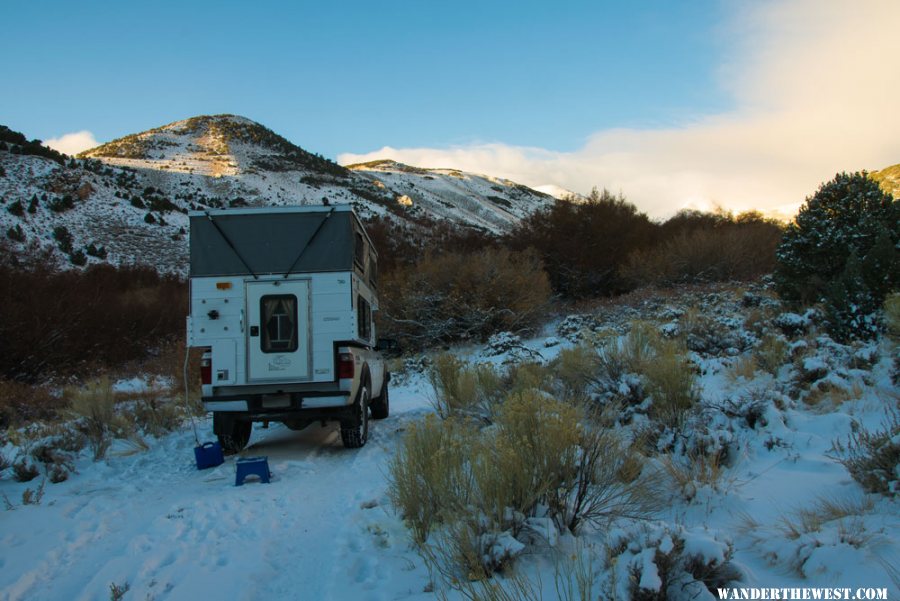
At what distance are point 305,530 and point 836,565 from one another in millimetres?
3391

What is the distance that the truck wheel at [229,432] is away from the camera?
695 centimetres

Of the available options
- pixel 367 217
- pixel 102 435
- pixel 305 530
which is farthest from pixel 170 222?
pixel 305 530

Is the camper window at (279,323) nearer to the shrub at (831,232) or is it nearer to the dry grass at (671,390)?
the dry grass at (671,390)

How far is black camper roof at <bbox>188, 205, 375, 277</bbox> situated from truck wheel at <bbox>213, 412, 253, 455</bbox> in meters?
1.81

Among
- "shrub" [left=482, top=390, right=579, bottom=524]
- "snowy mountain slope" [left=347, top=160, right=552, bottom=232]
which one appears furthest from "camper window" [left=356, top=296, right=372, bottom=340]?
"snowy mountain slope" [left=347, top=160, right=552, bottom=232]

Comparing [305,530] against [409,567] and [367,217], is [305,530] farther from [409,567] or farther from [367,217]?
[367,217]

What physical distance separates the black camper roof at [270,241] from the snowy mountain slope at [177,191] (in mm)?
638

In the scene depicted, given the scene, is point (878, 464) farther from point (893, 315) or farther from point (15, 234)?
point (15, 234)

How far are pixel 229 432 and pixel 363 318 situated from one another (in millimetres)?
2340

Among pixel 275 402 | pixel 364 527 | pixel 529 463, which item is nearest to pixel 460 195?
pixel 275 402

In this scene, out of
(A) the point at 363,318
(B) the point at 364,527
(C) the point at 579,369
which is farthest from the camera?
(A) the point at 363,318

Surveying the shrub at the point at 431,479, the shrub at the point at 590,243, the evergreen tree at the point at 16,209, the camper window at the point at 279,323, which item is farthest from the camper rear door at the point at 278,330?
the evergreen tree at the point at 16,209

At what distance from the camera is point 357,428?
714 cm

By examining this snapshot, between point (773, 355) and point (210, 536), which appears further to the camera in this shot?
point (773, 355)
